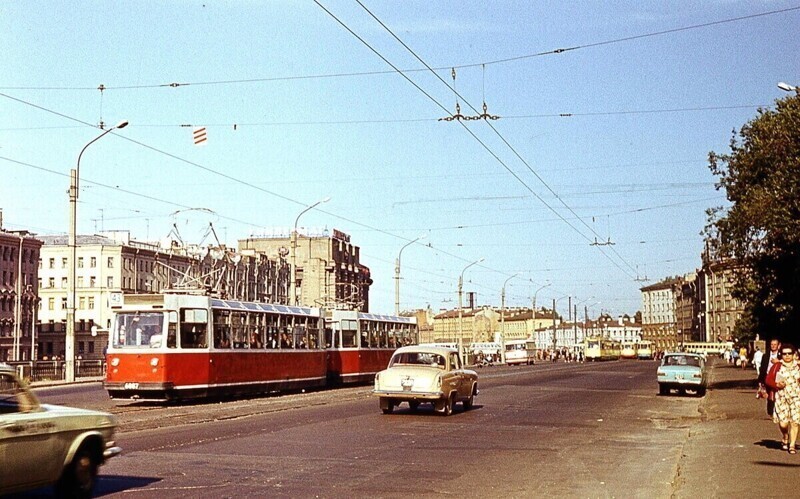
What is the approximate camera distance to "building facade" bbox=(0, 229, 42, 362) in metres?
105

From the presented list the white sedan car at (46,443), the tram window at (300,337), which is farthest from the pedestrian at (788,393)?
the tram window at (300,337)

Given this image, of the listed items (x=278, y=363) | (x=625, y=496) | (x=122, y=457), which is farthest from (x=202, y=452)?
(x=278, y=363)

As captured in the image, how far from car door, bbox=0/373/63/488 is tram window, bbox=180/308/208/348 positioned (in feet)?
56.6

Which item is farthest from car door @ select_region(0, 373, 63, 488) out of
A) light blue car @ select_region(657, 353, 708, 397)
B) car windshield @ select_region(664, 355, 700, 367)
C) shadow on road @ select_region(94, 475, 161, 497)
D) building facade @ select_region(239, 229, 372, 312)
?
building facade @ select_region(239, 229, 372, 312)

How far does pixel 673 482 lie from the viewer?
12961mm

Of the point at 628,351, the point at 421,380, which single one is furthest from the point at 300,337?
the point at 628,351

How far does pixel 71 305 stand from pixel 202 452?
27.5m

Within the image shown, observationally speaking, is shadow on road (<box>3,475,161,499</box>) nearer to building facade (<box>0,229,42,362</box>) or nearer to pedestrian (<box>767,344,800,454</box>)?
pedestrian (<box>767,344,800,454</box>)

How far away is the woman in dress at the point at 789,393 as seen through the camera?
14969 millimetres

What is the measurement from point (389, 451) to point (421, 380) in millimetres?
7808

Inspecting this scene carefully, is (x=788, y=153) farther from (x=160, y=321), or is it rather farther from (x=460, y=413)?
(x=160, y=321)

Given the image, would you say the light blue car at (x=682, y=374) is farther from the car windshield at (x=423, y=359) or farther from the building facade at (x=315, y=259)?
the building facade at (x=315, y=259)

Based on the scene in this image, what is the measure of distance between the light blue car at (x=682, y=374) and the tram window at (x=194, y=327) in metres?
16.7

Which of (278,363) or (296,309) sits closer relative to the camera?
(278,363)
